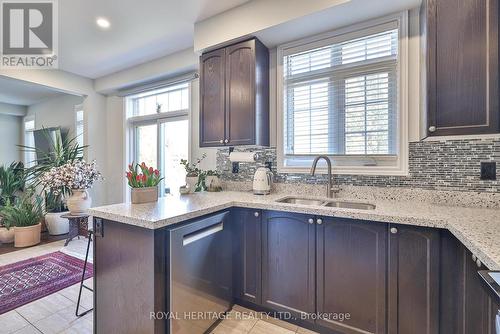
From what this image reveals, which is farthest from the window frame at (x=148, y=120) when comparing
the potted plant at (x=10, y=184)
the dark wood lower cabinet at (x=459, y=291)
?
the dark wood lower cabinet at (x=459, y=291)

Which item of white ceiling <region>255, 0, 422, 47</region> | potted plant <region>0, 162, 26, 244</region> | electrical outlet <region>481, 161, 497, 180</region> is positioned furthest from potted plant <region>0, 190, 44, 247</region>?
electrical outlet <region>481, 161, 497, 180</region>

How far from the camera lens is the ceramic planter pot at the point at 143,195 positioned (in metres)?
1.76

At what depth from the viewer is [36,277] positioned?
2490 millimetres

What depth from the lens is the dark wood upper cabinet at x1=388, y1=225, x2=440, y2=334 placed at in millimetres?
1301

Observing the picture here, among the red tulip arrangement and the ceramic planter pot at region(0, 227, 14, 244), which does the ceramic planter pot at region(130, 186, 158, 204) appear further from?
the ceramic planter pot at region(0, 227, 14, 244)

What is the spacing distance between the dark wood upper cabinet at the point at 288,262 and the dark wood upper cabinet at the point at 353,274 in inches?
2.7

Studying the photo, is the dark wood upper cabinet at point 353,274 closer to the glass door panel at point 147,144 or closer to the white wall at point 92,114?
the glass door panel at point 147,144

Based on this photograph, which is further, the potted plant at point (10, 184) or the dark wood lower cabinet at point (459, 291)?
the potted plant at point (10, 184)

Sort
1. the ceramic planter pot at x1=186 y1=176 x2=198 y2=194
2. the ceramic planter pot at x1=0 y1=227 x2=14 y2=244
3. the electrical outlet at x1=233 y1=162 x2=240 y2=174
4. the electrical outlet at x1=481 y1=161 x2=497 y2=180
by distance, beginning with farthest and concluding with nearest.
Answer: the ceramic planter pot at x1=0 y1=227 x2=14 y2=244
the electrical outlet at x1=233 y1=162 x2=240 y2=174
the ceramic planter pot at x1=186 y1=176 x2=198 y2=194
the electrical outlet at x1=481 y1=161 x2=497 y2=180

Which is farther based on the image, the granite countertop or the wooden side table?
the wooden side table

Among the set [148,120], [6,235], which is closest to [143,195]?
[148,120]

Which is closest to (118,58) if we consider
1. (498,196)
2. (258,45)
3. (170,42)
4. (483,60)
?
(170,42)

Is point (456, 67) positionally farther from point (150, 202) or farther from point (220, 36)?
point (150, 202)
